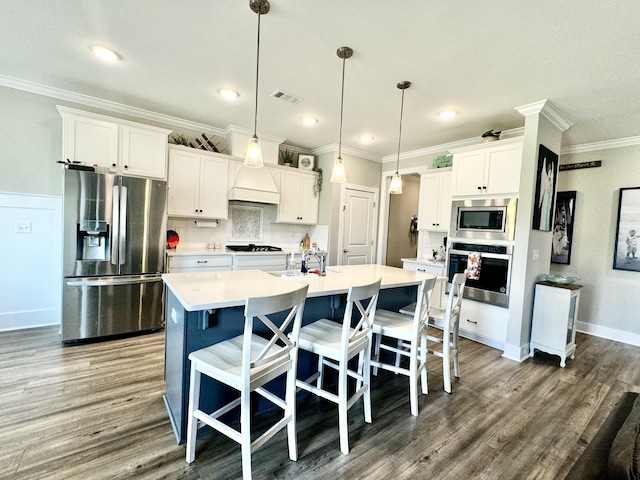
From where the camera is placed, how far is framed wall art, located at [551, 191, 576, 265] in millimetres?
4375

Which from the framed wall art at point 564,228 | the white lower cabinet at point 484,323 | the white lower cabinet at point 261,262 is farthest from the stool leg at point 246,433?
the framed wall art at point 564,228

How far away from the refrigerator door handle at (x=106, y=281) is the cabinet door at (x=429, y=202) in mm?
3806

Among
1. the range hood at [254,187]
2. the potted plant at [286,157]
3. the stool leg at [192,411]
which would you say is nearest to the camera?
the stool leg at [192,411]

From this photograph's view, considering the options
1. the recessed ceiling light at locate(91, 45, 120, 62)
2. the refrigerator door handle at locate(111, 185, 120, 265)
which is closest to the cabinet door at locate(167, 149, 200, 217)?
the refrigerator door handle at locate(111, 185, 120, 265)

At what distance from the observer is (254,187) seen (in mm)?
4398

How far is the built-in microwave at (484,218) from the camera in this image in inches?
132

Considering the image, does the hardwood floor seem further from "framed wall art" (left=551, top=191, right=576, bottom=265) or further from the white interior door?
the white interior door

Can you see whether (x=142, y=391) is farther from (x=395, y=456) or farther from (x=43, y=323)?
(x=43, y=323)

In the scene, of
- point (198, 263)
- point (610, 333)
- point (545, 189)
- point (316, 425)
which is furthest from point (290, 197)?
point (610, 333)

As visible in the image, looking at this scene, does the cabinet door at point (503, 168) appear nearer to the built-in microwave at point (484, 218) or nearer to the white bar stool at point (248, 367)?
the built-in microwave at point (484, 218)

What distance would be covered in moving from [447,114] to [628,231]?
2885 millimetres

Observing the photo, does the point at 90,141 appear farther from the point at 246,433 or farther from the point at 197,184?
the point at 246,433

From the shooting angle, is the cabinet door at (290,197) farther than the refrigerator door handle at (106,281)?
Yes

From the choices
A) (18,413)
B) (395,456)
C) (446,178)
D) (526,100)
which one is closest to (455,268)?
(446,178)
